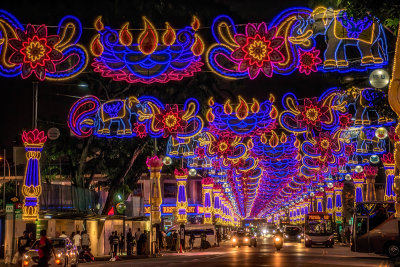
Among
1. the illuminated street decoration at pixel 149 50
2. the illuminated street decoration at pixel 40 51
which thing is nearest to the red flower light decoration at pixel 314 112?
the illuminated street decoration at pixel 149 50

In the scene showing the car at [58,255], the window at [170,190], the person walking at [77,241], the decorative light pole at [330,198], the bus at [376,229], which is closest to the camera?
the car at [58,255]

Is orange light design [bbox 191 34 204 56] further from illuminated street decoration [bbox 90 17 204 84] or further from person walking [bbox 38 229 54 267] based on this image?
person walking [bbox 38 229 54 267]

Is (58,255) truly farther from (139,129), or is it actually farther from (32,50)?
(139,129)

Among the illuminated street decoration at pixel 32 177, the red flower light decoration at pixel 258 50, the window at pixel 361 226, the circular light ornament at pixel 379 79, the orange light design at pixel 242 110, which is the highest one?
the red flower light decoration at pixel 258 50

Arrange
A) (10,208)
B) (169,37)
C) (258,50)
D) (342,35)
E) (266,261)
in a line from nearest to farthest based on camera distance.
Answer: (342,35) → (258,50) → (169,37) → (10,208) → (266,261)

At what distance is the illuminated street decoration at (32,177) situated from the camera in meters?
30.1

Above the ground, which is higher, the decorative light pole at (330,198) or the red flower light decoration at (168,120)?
the red flower light decoration at (168,120)

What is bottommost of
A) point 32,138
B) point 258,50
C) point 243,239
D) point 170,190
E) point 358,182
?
point 243,239

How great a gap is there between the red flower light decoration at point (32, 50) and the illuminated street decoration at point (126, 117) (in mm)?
7062

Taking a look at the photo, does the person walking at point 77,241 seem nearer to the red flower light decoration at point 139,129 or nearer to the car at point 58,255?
the car at point 58,255

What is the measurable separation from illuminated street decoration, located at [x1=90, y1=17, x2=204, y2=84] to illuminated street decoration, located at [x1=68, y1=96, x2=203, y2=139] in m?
6.87

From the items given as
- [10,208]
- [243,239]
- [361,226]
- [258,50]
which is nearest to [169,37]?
[258,50]

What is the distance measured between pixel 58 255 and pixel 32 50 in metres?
8.12

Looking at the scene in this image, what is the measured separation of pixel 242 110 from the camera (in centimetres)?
3259
